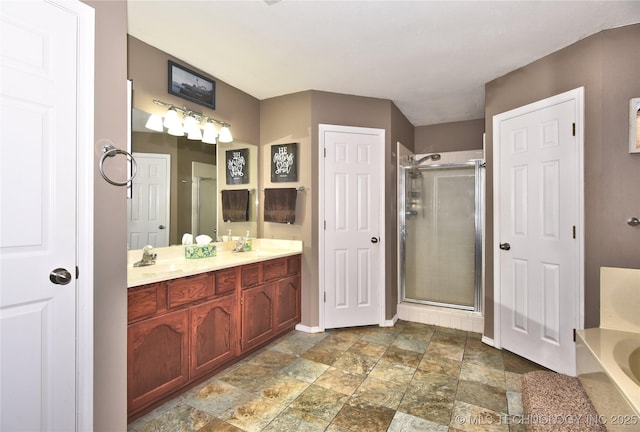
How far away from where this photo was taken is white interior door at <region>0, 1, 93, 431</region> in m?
1.12

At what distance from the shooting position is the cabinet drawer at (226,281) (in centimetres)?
218

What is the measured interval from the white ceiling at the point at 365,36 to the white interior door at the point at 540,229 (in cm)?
48

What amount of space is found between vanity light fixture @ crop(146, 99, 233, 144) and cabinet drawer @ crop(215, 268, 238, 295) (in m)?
1.15

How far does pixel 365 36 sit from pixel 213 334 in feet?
7.63

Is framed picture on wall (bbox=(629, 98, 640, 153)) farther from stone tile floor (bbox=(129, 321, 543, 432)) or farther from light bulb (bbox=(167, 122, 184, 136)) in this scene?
light bulb (bbox=(167, 122, 184, 136))

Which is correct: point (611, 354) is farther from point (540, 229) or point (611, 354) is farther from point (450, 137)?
point (450, 137)

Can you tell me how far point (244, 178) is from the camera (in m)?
3.17

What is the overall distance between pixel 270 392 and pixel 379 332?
4.69ft

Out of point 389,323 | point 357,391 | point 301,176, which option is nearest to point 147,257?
point 301,176

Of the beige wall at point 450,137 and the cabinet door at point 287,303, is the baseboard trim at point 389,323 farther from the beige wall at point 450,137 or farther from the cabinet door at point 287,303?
the beige wall at point 450,137

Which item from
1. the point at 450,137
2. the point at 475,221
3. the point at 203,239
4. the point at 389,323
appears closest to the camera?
the point at 203,239

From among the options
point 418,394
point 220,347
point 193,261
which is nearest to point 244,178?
point 193,261

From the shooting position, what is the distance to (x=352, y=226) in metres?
3.18

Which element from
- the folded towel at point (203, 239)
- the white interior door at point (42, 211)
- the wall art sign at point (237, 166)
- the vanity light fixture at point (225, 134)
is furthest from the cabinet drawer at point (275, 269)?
the white interior door at point (42, 211)
